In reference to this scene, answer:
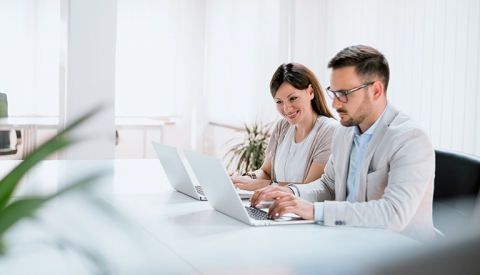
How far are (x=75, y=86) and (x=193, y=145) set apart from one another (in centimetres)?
347

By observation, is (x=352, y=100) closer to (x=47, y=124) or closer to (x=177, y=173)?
(x=177, y=173)

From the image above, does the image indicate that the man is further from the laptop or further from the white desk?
the white desk

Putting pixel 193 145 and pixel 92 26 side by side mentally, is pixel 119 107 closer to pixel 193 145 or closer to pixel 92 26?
pixel 193 145

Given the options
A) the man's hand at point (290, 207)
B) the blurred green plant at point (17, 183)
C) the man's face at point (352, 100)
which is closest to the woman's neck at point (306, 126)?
the man's face at point (352, 100)

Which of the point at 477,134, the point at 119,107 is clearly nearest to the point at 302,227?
the point at 477,134

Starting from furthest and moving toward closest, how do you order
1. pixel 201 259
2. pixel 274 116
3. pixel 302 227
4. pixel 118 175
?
pixel 274 116 → pixel 118 175 → pixel 302 227 → pixel 201 259

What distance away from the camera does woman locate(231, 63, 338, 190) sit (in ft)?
9.46

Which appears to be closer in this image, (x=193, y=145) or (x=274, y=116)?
(x=274, y=116)

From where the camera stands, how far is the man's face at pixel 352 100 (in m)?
2.23

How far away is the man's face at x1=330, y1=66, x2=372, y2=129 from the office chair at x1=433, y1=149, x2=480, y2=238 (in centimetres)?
37

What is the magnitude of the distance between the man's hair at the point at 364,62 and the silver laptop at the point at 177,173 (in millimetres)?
733

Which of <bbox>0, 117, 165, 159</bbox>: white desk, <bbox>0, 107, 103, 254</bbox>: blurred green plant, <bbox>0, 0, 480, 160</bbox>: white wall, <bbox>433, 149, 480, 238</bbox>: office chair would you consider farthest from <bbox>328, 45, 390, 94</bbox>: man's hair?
<bbox>0, 117, 165, 159</bbox>: white desk

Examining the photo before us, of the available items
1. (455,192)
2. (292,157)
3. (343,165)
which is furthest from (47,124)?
(455,192)

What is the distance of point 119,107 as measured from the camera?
25.1ft
